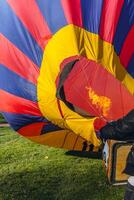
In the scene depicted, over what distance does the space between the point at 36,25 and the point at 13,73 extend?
58cm

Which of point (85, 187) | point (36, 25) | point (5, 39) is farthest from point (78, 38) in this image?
point (85, 187)

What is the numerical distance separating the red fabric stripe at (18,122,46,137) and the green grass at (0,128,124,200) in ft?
1.42

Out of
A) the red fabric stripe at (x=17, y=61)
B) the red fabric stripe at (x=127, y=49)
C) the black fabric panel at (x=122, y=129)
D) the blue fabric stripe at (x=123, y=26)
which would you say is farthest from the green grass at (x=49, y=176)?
the blue fabric stripe at (x=123, y=26)

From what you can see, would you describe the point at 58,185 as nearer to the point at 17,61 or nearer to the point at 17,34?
the point at 17,61

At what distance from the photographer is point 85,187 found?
546cm

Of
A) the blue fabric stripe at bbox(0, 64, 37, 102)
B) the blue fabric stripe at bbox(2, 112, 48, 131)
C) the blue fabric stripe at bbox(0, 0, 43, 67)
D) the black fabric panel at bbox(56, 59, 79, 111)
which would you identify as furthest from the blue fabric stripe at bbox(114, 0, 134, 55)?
the blue fabric stripe at bbox(2, 112, 48, 131)

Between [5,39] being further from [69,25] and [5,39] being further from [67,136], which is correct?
[67,136]

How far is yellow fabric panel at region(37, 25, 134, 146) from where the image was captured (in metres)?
4.55

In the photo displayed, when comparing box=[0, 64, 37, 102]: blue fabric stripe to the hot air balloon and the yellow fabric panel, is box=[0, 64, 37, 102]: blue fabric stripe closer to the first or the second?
the hot air balloon

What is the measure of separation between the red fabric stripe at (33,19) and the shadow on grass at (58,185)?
146 cm

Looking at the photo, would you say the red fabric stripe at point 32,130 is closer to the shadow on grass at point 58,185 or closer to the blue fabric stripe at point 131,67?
the shadow on grass at point 58,185

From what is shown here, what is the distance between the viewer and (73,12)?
15.3 ft

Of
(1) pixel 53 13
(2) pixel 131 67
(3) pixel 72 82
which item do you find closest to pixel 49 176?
(3) pixel 72 82

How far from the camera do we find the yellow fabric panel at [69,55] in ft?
14.9
